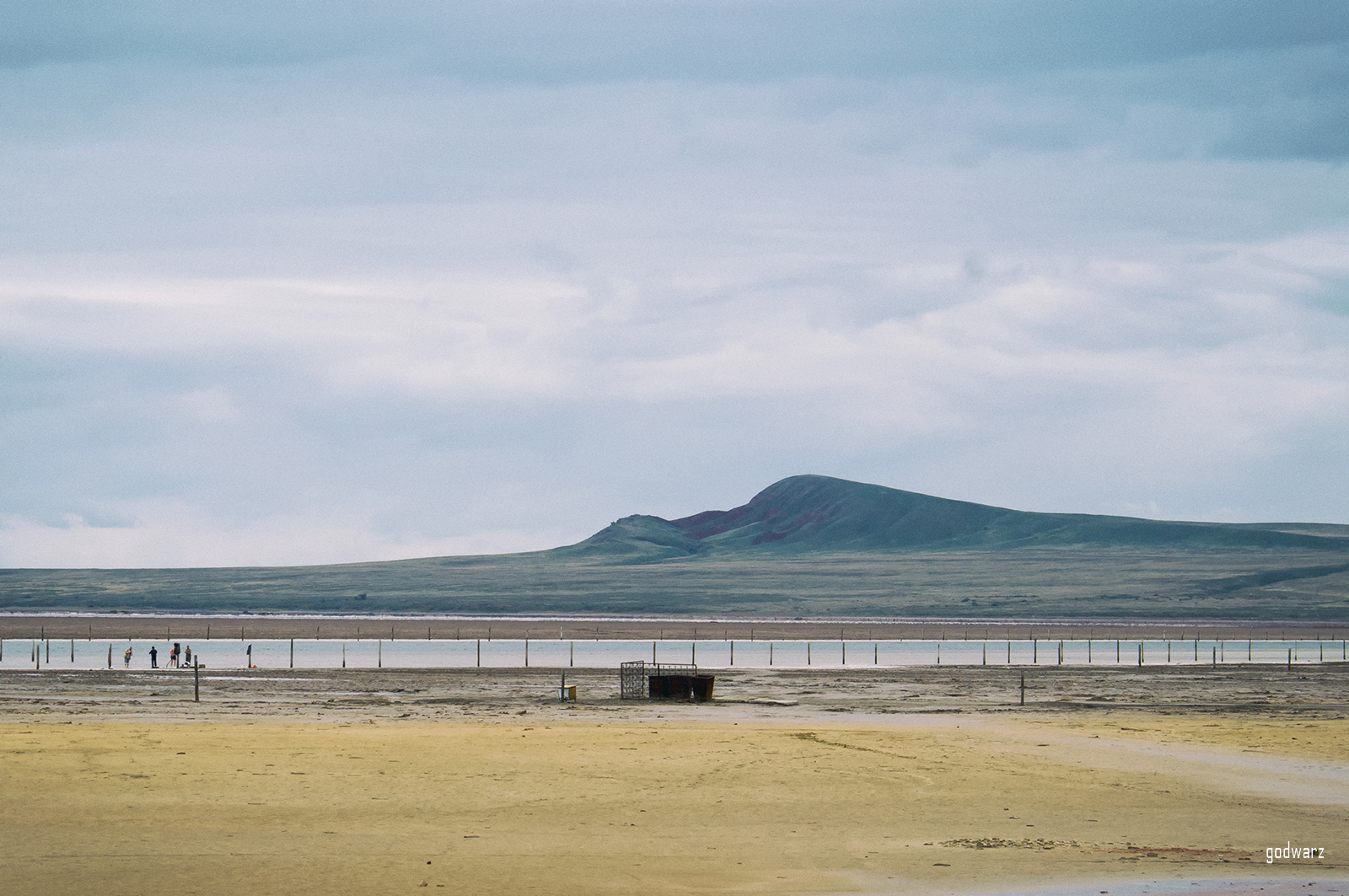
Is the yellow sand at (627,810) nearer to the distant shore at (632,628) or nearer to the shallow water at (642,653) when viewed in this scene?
the shallow water at (642,653)

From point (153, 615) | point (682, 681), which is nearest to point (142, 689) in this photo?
point (682, 681)

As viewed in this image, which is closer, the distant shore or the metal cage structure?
the metal cage structure

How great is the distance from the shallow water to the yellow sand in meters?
44.3

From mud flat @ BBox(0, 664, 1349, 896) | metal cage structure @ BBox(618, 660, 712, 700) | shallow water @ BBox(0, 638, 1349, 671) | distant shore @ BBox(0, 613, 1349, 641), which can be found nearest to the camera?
mud flat @ BBox(0, 664, 1349, 896)

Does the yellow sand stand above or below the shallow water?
above

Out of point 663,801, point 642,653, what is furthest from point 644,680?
point 642,653

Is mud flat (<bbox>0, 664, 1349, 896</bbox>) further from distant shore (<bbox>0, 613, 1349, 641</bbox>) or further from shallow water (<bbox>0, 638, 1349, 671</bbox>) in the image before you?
distant shore (<bbox>0, 613, 1349, 641</bbox>)

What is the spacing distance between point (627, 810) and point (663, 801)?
3.88 ft

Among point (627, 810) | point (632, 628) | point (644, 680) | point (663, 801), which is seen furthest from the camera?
point (632, 628)

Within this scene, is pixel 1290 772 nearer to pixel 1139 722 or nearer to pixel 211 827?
pixel 1139 722

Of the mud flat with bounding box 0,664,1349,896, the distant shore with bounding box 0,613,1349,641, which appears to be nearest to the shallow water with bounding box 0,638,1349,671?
the distant shore with bounding box 0,613,1349,641

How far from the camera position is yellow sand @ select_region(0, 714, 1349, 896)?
20188mm

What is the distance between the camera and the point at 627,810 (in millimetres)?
25781

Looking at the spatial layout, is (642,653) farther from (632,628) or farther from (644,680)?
(632,628)
